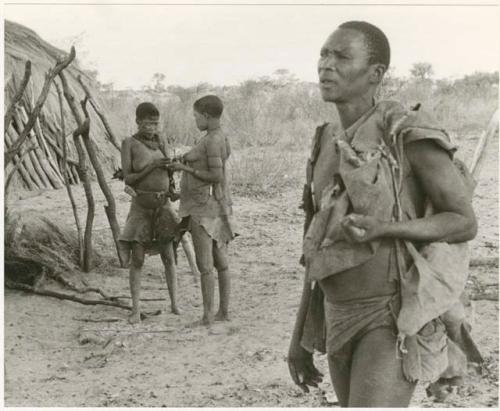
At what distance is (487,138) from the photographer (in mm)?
4980

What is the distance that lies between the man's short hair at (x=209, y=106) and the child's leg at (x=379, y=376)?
9.76ft

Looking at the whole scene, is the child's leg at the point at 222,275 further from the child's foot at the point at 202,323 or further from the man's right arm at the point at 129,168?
the man's right arm at the point at 129,168

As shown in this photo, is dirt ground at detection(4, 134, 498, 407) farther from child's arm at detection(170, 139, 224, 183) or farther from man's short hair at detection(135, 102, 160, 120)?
man's short hair at detection(135, 102, 160, 120)

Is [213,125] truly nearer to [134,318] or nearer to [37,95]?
[134,318]

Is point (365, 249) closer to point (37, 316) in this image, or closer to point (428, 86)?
point (37, 316)

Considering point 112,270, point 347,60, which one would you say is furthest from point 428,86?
point 347,60

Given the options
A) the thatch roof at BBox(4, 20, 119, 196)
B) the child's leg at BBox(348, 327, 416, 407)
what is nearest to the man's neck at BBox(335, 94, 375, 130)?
the child's leg at BBox(348, 327, 416, 407)

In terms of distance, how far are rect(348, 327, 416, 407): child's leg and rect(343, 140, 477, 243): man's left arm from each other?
0.26 meters

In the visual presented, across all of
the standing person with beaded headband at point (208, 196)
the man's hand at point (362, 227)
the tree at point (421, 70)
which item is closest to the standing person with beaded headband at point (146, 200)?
the standing person with beaded headband at point (208, 196)

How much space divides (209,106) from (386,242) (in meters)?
2.93

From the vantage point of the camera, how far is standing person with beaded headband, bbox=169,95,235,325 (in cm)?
480

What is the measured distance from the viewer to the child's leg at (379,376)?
1.96m

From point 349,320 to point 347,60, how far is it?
0.69m

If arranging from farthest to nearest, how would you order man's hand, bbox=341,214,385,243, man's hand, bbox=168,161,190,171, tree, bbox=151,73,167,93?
tree, bbox=151,73,167,93, man's hand, bbox=168,161,190,171, man's hand, bbox=341,214,385,243
